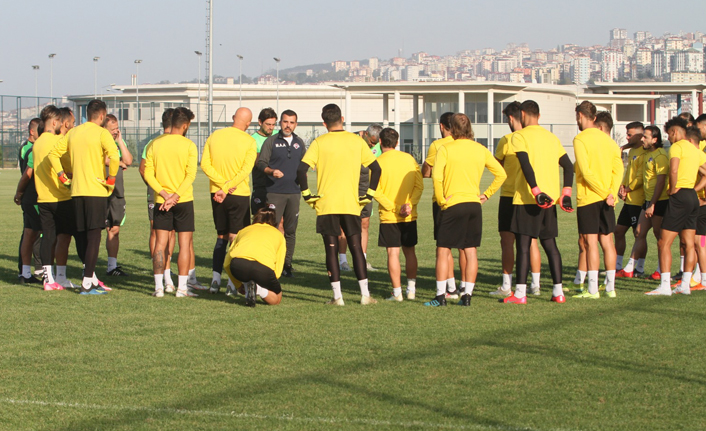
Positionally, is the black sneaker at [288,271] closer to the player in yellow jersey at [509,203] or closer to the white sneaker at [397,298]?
the white sneaker at [397,298]

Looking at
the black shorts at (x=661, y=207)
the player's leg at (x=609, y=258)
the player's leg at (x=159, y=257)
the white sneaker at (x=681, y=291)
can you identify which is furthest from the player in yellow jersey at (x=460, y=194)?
the player's leg at (x=159, y=257)

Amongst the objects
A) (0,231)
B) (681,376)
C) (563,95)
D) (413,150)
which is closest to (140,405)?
(681,376)

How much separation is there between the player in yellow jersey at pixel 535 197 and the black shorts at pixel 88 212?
4.70 meters

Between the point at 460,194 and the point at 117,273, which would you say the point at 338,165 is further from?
the point at 117,273

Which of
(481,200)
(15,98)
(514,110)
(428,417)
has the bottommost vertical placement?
(428,417)

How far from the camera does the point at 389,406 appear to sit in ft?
17.9

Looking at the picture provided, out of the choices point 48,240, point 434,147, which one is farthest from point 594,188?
point 48,240

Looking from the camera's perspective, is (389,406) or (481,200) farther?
(481,200)

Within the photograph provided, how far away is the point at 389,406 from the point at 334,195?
3.80 meters

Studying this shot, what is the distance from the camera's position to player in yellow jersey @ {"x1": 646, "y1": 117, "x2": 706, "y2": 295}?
9641 millimetres

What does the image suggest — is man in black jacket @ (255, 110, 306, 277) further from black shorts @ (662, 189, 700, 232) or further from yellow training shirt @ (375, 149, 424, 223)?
black shorts @ (662, 189, 700, 232)

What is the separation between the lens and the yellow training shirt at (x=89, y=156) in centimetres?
956

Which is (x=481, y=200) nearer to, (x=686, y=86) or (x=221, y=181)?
(x=221, y=181)

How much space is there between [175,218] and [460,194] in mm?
3283
